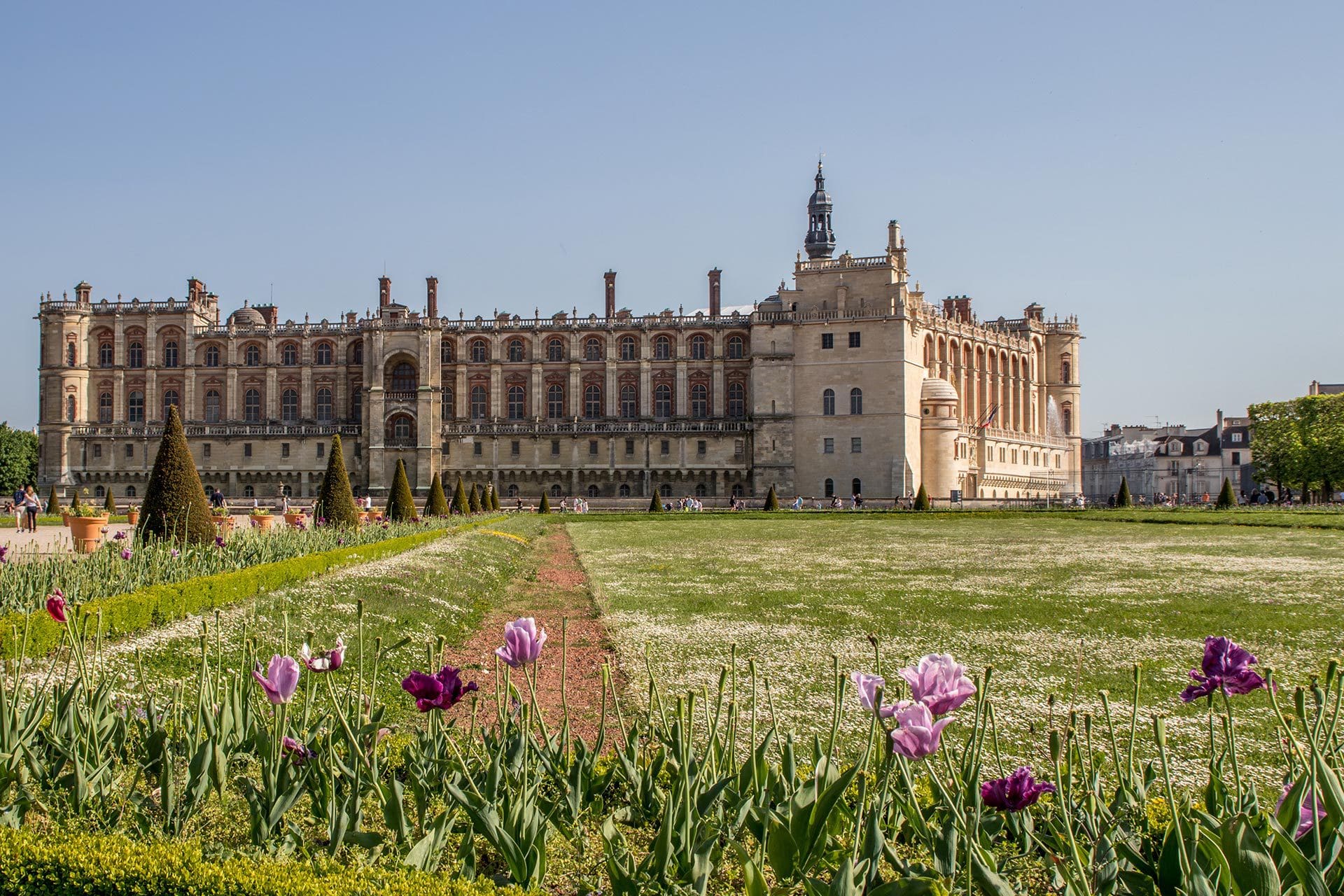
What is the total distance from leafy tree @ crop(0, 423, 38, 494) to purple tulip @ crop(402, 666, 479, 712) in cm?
6377

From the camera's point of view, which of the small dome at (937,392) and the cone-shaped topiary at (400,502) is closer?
the cone-shaped topiary at (400,502)

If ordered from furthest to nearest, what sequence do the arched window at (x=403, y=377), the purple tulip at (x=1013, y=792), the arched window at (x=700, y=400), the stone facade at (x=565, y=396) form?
the arched window at (x=403, y=377) < the arched window at (x=700, y=400) < the stone facade at (x=565, y=396) < the purple tulip at (x=1013, y=792)

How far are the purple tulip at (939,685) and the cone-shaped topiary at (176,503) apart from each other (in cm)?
1419

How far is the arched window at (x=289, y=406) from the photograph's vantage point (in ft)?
210

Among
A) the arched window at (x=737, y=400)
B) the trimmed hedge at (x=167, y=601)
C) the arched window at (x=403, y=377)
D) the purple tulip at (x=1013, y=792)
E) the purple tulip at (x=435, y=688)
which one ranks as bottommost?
the trimmed hedge at (x=167, y=601)

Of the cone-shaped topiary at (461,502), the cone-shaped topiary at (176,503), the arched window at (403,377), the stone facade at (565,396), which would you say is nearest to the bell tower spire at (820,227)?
the stone facade at (565,396)

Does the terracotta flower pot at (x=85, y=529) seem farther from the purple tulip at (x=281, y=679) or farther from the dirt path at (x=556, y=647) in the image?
the purple tulip at (x=281, y=679)

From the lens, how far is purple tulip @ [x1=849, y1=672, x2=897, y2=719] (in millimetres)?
3139

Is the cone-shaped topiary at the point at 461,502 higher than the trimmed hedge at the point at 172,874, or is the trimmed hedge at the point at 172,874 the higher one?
the cone-shaped topiary at the point at 461,502

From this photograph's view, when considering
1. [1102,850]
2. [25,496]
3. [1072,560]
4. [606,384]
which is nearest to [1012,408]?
[606,384]

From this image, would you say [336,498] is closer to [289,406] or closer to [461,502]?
[461,502]

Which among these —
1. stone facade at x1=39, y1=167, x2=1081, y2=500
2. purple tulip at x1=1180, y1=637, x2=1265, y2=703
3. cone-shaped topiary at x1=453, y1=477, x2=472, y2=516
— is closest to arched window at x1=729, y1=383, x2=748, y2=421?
stone facade at x1=39, y1=167, x2=1081, y2=500

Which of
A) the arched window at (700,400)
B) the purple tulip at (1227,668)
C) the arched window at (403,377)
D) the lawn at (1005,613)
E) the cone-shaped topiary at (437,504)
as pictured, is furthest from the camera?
the arched window at (403,377)

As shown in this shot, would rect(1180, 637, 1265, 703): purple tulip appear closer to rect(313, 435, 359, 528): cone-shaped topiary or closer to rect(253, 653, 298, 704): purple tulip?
rect(253, 653, 298, 704): purple tulip
